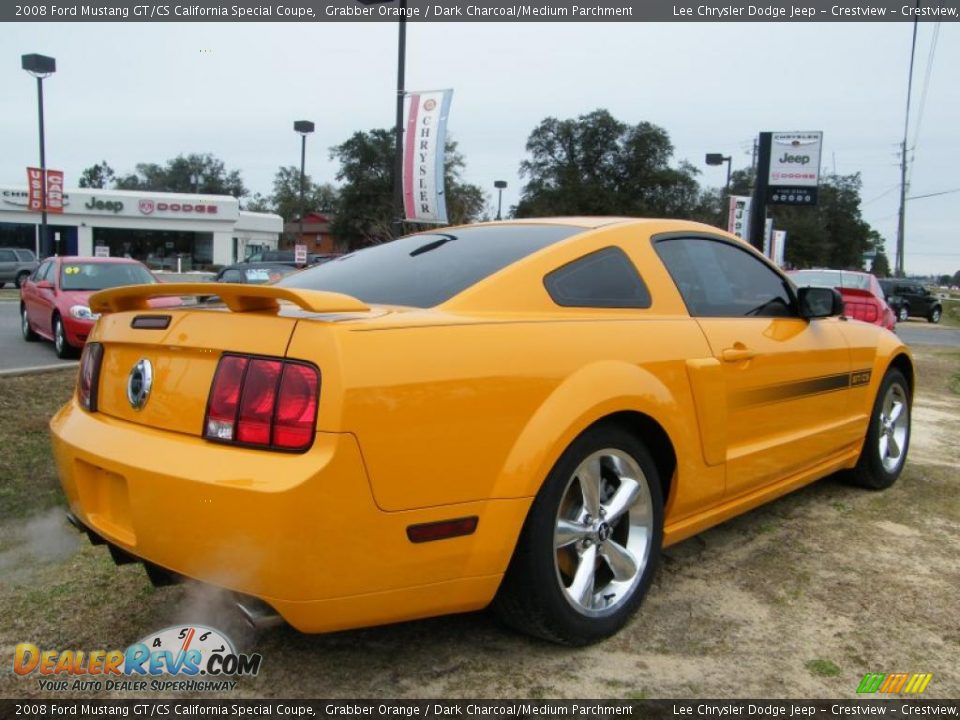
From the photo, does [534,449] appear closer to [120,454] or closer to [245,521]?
[245,521]

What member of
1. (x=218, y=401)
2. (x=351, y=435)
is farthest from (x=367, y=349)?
(x=218, y=401)

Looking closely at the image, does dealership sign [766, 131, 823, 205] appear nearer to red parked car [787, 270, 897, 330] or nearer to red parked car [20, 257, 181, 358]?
red parked car [787, 270, 897, 330]

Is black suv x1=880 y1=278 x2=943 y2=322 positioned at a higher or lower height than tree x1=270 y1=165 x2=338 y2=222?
lower

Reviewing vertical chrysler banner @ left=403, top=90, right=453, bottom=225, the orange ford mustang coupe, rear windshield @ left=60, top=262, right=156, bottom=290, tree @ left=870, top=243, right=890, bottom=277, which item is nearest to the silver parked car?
rear windshield @ left=60, top=262, right=156, bottom=290

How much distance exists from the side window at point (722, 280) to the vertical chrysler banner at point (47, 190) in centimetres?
3608

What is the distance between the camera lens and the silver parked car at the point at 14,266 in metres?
27.4

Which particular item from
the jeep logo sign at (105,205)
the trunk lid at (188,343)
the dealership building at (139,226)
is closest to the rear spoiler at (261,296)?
the trunk lid at (188,343)

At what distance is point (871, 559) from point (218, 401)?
9.59 feet

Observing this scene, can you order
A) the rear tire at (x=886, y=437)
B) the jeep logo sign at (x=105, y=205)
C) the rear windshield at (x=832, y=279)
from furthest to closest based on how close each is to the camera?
the jeep logo sign at (x=105, y=205) → the rear windshield at (x=832, y=279) → the rear tire at (x=886, y=437)

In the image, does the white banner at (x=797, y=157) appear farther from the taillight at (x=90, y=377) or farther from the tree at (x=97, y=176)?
the tree at (x=97, y=176)

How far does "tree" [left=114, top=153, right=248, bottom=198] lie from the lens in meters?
98.2

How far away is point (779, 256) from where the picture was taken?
25.4 m

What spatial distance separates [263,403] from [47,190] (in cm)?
4074

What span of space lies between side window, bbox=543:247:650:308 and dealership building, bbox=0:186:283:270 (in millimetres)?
40815
